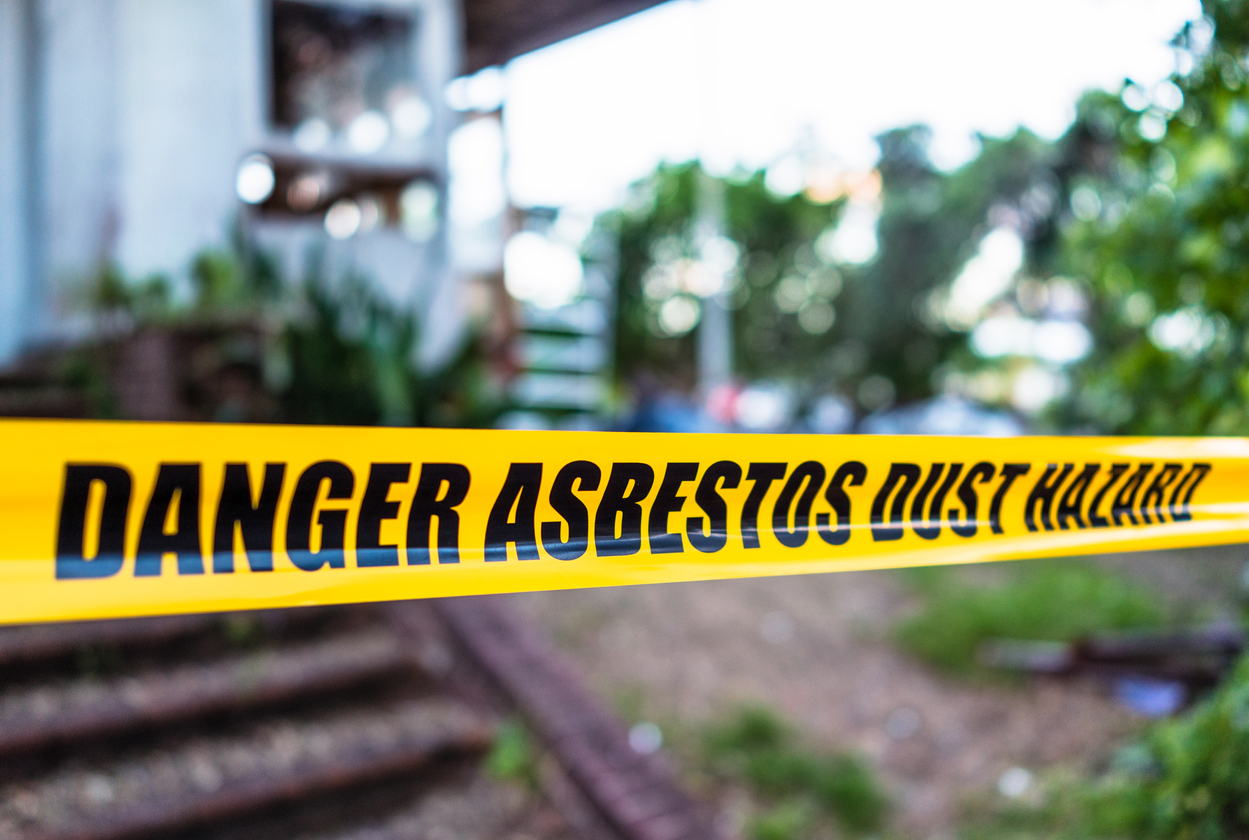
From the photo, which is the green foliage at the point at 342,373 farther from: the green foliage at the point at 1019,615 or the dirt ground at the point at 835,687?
the green foliage at the point at 1019,615

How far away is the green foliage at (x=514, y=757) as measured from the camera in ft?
10.1

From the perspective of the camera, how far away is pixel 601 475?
164 centimetres

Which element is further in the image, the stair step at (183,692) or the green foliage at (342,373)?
the green foliage at (342,373)

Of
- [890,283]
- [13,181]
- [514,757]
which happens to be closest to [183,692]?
[514,757]

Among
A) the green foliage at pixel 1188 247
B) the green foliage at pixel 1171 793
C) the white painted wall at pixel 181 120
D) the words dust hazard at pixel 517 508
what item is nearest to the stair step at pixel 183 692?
the words dust hazard at pixel 517 508

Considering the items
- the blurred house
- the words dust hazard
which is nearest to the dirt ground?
the words dust hazard

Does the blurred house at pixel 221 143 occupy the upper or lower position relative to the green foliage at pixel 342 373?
upper

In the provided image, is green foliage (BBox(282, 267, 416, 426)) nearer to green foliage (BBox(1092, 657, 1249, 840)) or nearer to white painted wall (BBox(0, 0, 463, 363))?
white painted wall (BBox(0, 0, 463, 363))

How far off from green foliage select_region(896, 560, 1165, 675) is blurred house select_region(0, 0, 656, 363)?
332cm

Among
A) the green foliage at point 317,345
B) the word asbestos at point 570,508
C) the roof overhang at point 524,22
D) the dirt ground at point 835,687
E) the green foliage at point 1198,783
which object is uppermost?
the roof overhang at point 524,22

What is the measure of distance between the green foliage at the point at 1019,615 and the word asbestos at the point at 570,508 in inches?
107

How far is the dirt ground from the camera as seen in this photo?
12.3 ft

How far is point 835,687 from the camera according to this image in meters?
4.41

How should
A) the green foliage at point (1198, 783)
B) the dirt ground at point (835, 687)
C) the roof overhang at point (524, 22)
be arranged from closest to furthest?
1. the green foliage at point (1198, 783)
2. the dirt ground at point (835, 687)
3. the roof overhang at point (524, 22)
